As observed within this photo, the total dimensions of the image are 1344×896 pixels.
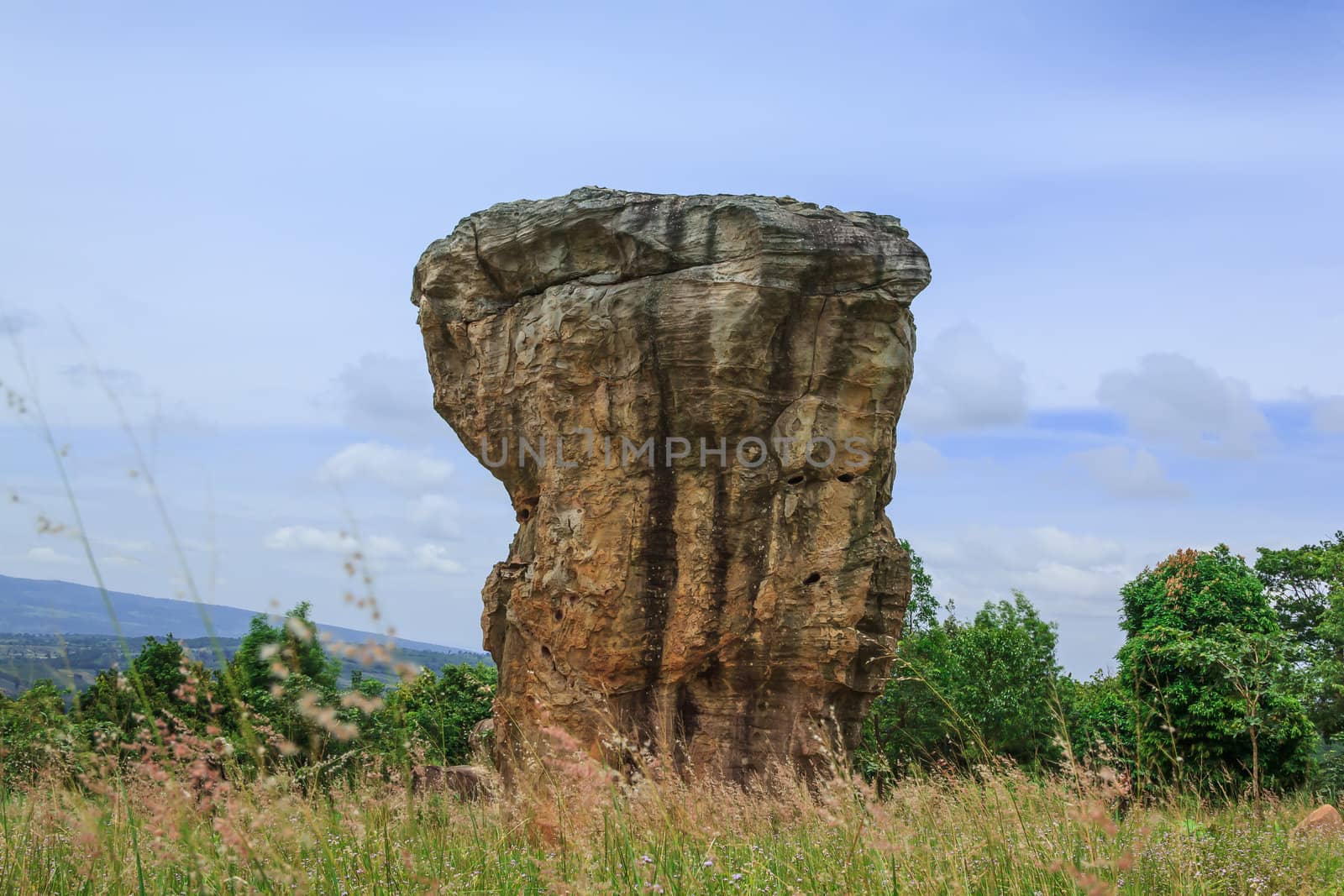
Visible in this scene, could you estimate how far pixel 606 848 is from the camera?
400cm

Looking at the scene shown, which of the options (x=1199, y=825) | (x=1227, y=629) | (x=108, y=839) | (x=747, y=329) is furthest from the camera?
(x=1227, y=629)

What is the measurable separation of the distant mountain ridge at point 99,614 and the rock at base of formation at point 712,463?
870cm

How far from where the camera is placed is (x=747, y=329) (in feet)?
43.4

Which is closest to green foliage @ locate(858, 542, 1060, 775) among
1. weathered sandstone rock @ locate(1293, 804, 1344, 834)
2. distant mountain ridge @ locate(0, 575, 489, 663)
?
weathered sandstone rock @ locate(1293, 804, 1344, 834)

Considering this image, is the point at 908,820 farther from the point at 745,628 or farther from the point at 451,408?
the point at 451,408

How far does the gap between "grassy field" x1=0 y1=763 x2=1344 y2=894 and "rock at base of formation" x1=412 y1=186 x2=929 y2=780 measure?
6.08 meters

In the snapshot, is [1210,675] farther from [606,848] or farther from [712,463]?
[606,848]

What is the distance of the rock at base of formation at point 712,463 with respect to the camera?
13438 mm

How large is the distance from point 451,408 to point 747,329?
16.9ft

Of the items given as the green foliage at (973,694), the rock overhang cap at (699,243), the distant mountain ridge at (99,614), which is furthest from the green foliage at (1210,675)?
the distant mountain ridge at (99,614)

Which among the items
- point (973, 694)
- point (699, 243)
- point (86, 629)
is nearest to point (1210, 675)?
point (973, 694)

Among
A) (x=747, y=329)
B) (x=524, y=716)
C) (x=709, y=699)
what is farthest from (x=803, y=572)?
(x=524, y=716)

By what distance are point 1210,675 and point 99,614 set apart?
67.6 ft

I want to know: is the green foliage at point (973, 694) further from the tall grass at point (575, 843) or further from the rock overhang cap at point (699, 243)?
the tall grass at point (575, 843)
